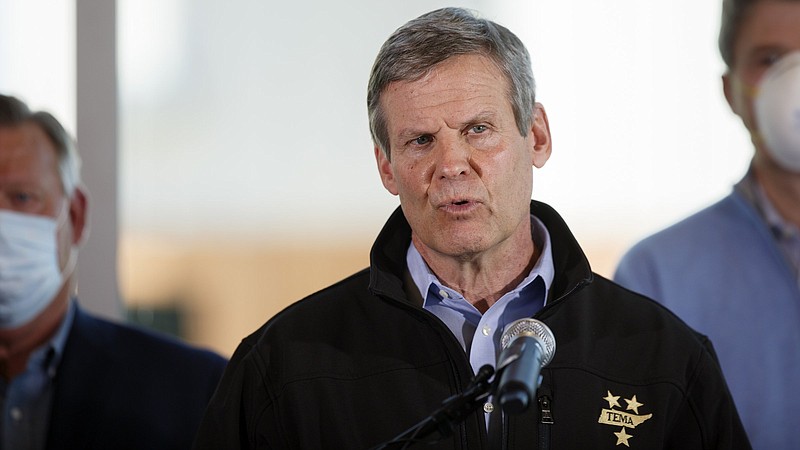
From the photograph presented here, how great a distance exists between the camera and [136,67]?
398 cm

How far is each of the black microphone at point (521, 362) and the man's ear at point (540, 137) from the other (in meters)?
0.63

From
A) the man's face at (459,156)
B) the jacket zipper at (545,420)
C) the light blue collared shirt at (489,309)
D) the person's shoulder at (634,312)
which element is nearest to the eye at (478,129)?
the man's face at (459,156)

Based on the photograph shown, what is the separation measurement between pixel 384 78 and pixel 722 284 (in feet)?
3.90

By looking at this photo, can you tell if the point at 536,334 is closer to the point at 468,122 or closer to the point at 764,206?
the point at 468,122

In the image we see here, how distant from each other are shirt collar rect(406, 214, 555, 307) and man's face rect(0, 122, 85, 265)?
4.54ft

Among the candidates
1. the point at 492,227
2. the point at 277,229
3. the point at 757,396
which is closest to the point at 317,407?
the point at 492,227

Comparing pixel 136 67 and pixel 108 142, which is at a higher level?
pixel 136 67

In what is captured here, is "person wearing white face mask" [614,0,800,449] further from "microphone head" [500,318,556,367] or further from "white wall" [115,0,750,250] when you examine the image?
"microphone head" [500,318,556,367]

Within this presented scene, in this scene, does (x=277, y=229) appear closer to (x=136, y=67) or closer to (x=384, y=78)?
(x=136, y=67)

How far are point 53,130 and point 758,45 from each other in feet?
6.65

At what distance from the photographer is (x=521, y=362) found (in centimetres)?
143

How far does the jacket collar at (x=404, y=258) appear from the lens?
6.57ft

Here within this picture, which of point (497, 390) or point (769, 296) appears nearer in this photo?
point (497, 390)

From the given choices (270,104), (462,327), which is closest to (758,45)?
(462,327)
